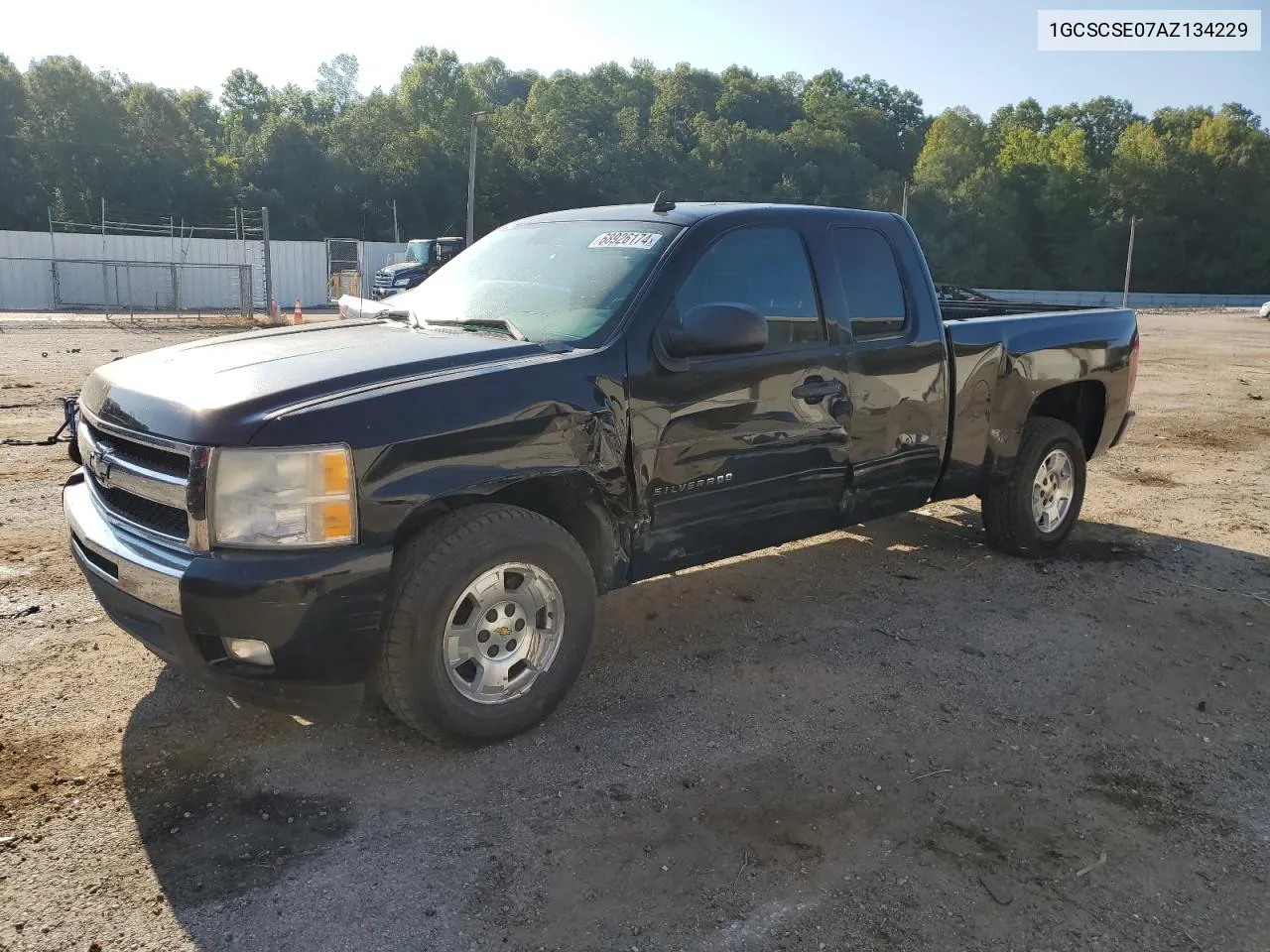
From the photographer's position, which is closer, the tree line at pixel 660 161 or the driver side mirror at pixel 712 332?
the driver side mirror at pixel 712 332

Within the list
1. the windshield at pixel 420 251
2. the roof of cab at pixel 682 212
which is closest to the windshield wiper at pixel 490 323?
the roof of cab at pixel 682 212

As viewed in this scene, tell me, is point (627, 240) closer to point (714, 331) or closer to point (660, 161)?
point (714, 331)

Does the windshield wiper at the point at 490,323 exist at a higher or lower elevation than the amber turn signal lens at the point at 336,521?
higher

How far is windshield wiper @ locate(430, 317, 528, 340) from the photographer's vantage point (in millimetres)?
3962

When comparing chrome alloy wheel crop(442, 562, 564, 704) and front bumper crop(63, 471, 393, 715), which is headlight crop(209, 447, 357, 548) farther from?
chrome alloy wheel crop(442, 562, 564, 704)

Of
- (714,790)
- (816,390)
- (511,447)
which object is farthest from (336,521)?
(816,390)

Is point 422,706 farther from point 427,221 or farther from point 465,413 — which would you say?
point 427,221

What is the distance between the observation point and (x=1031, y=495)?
5.84 metres

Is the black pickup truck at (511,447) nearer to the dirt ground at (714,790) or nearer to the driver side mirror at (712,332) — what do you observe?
the driver side mirror at (712,332)

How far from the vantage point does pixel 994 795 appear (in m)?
3.38

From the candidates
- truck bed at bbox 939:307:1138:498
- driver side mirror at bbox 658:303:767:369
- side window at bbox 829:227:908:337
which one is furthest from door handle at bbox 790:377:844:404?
truck bed at bbox 939:307:1138:498

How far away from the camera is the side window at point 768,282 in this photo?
13.7 feet

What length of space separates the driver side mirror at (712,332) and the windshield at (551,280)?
252mm

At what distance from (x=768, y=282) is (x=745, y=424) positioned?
0.71 meters
